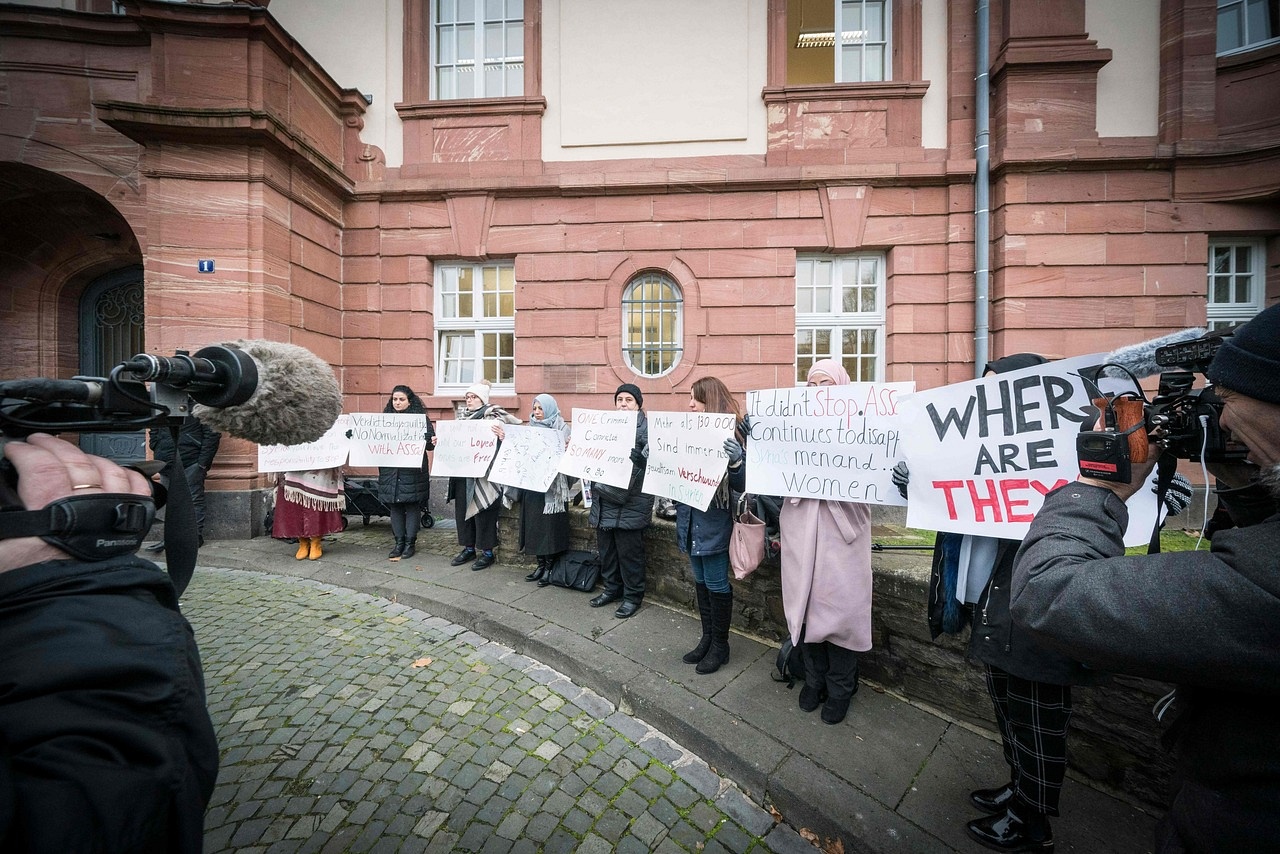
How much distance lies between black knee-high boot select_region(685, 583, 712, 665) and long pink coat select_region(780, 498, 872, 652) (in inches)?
24.8

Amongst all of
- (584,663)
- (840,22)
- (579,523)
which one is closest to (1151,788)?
(584,663)

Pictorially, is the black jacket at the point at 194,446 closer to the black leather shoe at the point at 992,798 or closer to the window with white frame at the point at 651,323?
the window with white frame at the point at 651,323

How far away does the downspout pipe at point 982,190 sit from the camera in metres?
6.97

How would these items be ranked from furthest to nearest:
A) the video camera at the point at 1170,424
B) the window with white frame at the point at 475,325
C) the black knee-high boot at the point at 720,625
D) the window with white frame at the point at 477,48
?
the window with white frame at the point at 475,325
the window with white frame at the point at 477,48
the black knee-high boot at the point at 720,625
the video camera at the point at 1170,424

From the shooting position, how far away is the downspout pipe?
6.97m

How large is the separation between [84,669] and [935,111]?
9.90 metres

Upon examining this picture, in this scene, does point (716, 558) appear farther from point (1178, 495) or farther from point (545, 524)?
point (1178, 495)

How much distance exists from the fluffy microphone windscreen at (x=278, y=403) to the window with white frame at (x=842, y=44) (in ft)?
28.6

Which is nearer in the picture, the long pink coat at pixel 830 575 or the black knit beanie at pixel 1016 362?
the black knit beanie at pixel 1016 362

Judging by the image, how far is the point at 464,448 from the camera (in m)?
5.43

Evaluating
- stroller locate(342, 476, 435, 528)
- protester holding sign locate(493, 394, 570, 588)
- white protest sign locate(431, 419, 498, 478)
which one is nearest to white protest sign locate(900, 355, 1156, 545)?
protester holding sign locate(493, 394, 570, 588)

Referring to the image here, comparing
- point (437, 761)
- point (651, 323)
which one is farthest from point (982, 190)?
point (437, 761)

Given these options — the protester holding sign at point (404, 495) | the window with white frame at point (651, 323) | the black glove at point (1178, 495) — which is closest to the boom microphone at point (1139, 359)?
the black glove at point (1178, 495)

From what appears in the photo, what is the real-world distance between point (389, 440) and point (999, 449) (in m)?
5.77
